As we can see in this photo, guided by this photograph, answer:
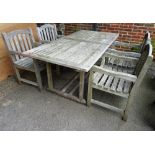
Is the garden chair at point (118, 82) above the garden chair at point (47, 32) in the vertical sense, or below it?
below

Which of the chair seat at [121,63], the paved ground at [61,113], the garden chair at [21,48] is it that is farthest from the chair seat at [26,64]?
the chair seat at [121,63]

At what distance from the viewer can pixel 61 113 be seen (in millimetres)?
1954

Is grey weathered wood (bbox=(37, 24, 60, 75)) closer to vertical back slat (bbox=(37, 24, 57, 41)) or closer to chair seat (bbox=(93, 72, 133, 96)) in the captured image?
vertical back slat (bbox=(37, 24, 57, 41))

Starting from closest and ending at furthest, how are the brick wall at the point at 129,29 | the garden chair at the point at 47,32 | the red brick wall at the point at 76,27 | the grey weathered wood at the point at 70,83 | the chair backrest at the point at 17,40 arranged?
the chair backrest at the point at 17,40
the grey weathered wood at the point at 70,83
the garden chair at the point at 47,32
the brick wall at the point at 129,29
the red brick wall at the point at 76,27

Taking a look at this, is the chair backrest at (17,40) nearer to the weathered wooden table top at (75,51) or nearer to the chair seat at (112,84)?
the weathered wooden table top at (75,51)

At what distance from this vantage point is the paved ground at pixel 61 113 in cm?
177

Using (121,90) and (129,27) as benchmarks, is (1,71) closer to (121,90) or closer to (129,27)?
(121,90)

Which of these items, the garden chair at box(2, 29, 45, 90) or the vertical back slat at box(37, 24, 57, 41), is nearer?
the garden chair at box(2, 29, 45, 90)

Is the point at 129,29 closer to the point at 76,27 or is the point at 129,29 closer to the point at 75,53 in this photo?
the point at 76,27

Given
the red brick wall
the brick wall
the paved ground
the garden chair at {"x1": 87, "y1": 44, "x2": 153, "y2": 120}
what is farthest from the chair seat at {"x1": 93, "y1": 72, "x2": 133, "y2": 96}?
the red brick wall

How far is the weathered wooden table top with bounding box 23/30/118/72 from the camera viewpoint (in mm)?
1594

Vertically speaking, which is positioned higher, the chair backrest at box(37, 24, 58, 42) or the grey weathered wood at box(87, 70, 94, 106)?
the chair backrest at box(37, 24, 58, 42)

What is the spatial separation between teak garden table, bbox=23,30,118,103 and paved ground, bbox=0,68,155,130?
199 millimetres

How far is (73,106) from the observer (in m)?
2.06
